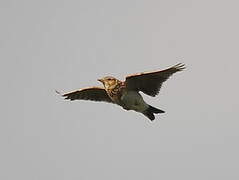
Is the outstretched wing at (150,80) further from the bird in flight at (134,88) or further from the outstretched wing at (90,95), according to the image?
the outstretched wing at (90,95)

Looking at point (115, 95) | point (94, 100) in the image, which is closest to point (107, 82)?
point (115, 95)

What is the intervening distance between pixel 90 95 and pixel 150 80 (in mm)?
3366

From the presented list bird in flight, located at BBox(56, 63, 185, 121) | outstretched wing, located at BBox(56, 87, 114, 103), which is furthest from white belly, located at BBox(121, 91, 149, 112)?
outstretched wing, located at BBox(56, 87, 114, 103)

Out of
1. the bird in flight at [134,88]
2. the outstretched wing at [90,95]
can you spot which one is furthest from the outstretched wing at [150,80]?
the outstretched wing at [90,95]

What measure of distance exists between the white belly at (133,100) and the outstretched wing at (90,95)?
206cm

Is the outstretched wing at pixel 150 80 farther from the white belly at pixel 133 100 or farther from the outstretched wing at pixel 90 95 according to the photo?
the outstretched wing at pixel 90 95

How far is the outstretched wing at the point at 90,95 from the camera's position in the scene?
3753 cm

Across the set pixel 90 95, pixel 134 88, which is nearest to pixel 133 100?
pixel 134 88

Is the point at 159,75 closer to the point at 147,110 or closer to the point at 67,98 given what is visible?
the point at 147,110

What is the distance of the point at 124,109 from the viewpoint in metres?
35.6

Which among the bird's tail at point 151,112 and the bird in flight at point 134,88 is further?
the bird's tail at point 151,112

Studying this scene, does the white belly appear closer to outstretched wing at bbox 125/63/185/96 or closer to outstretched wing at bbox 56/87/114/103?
outstretched wing at bbox 125/63/185/96

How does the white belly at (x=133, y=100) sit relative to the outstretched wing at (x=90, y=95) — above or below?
below

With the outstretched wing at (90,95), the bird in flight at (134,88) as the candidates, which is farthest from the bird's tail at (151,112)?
the outstretched wing at (90,95)
